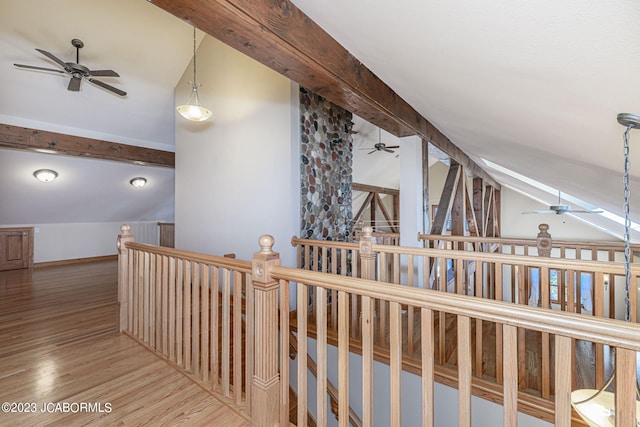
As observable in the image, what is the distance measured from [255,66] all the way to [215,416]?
11.7ft

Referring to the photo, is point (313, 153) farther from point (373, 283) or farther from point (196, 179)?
point (373, 283)

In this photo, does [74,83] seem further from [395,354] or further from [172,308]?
[395,354]

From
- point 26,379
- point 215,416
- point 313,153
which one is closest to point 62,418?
point 26,379

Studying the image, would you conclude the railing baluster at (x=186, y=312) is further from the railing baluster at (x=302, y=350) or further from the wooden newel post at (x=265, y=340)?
the railing baluster at (x=302, y=350)

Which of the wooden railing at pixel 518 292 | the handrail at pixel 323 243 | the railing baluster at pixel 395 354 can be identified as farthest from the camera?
the handrail at pixel 323 243

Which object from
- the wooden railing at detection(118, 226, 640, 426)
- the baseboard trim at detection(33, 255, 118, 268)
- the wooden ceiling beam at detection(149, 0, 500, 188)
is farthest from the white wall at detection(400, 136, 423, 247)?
the baseboard trim at detection(33, 255, 118, 268)

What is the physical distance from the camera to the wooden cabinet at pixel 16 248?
18.7ft

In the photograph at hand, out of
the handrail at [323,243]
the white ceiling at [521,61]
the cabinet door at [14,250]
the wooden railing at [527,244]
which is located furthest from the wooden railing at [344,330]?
the cabinet door at [14,250]

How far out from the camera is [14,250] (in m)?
5.83

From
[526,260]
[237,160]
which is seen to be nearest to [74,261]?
[237,160]

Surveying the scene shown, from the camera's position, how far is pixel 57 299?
3990 millimetres

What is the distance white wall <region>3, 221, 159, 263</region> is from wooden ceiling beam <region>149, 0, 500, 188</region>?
736 centimetres

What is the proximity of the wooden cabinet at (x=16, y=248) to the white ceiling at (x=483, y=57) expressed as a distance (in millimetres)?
3157

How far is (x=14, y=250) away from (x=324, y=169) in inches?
262
